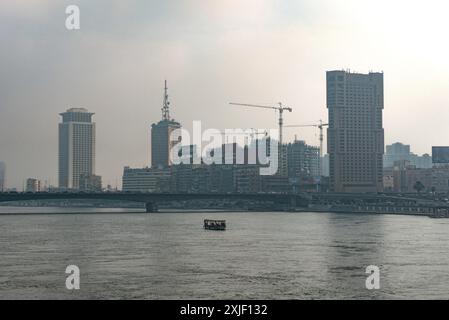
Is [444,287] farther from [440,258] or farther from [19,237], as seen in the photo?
[19,237]

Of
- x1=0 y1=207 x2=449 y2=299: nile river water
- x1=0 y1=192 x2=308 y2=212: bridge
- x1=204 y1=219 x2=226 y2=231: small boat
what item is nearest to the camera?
x1=0 y1=207 x2=449 y2=299: nile river water

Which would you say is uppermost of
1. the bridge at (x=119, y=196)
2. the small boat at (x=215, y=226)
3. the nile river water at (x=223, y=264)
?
the bridge at (x=119, y=196)

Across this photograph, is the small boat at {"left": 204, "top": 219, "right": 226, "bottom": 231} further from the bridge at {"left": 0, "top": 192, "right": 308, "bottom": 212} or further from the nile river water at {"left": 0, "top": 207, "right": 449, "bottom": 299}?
the bridge at {"left": 0, "top": 192, "right": 308, "bottom": 212}

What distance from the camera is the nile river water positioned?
50.2m

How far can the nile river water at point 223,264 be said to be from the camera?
50.2 m

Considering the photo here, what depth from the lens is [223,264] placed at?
A: 214 ft

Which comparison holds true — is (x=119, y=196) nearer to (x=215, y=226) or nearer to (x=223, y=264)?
(x=215, y=226)

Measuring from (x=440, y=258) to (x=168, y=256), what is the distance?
83.2 feet

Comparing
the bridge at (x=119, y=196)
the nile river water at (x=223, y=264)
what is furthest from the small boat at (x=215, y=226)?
the bridge at (x=119, y=196)

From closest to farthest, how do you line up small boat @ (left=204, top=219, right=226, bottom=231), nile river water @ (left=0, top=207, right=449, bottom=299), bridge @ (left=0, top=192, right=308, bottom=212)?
1. nile river water @ (left=0, top=207, right=449, bottom=299)
2. small boat @ (left=204, top=219, right=226, bottom=231)
3. bridge @ (left=0, top=192, right=308, bottom=212)

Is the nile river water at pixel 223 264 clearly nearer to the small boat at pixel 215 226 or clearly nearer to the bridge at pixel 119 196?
the small boat at pixel 215 226

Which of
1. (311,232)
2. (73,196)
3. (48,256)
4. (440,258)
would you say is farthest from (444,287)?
(73,196)

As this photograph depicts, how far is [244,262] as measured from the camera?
67000 mm

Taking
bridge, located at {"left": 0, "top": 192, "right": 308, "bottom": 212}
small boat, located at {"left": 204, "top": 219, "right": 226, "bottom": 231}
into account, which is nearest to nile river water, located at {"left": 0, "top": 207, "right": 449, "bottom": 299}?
small boat, located at {"left": 204, "top": 219, "right": 226, "bottom": 231}
